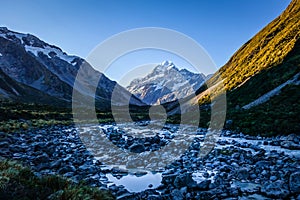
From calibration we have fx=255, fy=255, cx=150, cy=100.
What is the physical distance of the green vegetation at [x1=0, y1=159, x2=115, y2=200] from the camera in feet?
17.3

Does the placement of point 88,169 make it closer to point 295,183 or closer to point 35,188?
point 35,188

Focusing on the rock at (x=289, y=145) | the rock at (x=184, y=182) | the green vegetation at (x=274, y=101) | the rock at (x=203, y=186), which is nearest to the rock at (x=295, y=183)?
the rock at (x=203, y=186)

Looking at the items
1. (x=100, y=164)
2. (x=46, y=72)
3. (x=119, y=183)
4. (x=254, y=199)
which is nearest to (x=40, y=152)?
(x=100, y=164)

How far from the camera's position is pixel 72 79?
17525 cm

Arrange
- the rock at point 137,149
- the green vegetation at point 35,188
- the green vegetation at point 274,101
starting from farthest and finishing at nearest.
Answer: the green vegetation at point 274,101 → the rock at point 137,149 → the green vegetation at point 35,188

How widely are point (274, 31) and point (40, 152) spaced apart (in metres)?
69.6

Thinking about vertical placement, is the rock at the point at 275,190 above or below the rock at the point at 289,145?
below

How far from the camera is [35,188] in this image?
575 cm

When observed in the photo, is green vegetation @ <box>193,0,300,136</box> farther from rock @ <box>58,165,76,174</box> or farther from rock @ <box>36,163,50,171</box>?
rock @ <box>36,163,50,171</box>

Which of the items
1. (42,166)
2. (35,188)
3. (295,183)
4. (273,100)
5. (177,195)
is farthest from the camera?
(273,100)

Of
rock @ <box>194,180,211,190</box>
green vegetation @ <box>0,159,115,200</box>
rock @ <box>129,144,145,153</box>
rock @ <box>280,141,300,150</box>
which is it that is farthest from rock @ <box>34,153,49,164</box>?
rock @ <box>280,141,300,150</box>

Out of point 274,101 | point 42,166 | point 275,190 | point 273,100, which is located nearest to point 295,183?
point 275,190

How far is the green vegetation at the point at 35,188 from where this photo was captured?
17.3 ft

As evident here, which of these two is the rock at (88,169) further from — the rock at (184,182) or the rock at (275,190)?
the rock at (275,190)
